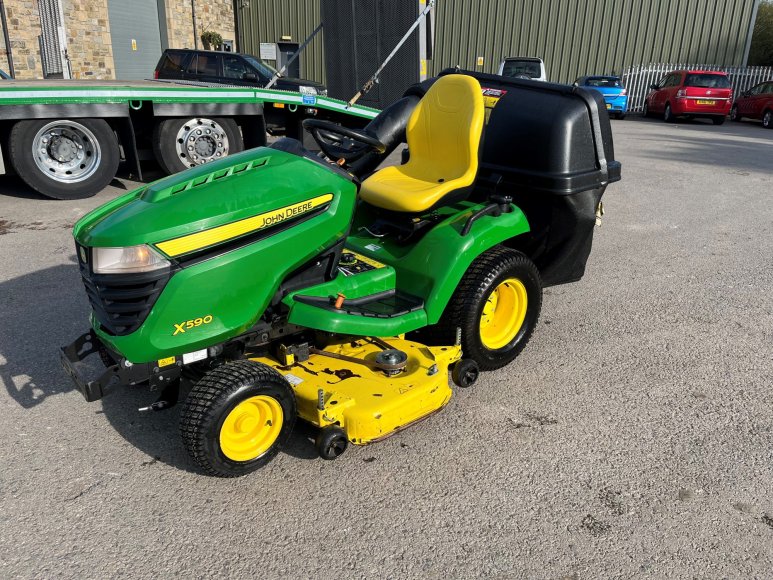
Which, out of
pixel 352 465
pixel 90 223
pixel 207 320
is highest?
pixel 90 223

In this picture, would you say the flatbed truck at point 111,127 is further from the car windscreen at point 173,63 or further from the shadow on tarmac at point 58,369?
the car windscreen at point 173,63

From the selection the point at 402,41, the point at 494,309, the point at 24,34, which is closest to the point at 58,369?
the point at 494,309

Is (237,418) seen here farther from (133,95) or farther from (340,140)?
(133,95)

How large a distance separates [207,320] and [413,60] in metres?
7.17

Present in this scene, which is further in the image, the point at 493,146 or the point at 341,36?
the point at 341,36

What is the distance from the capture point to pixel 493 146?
12.6ft

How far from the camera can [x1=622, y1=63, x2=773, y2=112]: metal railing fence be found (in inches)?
798

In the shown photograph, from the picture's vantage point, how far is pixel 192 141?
765 centimetres

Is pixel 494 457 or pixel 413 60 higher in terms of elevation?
pixel 413 60

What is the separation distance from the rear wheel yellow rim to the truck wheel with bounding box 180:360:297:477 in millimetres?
1336

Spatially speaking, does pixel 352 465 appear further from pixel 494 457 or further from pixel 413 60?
pixel 413 60

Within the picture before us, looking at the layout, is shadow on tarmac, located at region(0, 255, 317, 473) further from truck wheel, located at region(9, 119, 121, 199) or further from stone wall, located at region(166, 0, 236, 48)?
stone wall, located at region(166, 0, 236, 48)

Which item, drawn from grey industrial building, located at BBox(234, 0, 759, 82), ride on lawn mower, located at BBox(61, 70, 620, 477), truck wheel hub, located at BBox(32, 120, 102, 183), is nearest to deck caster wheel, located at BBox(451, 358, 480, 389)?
ride on lawn mower, located at BBox(61, 70, 620, 477)

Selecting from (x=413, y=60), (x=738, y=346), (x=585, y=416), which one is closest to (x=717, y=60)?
(x=413, y=60)
